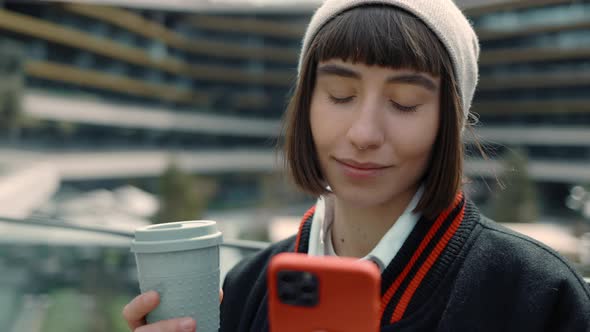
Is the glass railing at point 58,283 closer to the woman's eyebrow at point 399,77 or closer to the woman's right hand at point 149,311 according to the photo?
the woman's right hand at point 149,311

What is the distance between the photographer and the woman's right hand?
834 mm

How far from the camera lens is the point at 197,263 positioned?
0.86 meters

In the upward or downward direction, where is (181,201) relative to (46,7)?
downward

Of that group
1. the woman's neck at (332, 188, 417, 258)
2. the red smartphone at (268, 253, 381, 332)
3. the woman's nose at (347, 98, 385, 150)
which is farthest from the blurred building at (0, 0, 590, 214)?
the red smartphone at (268, 253, 381, 332)

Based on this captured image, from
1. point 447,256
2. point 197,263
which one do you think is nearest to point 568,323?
point 447,256

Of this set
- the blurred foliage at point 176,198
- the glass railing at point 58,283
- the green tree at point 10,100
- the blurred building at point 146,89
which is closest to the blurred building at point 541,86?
the blurred building at point 146,89

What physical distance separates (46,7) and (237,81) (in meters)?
14.7

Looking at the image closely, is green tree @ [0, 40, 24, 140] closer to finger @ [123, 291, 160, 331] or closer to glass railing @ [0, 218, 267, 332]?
glass railing @ [0, 218, 267, 332]

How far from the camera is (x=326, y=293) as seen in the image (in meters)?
0.68

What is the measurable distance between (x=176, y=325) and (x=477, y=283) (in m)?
0.54

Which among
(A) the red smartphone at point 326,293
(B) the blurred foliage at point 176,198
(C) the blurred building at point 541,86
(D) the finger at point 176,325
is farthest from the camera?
(C) the blurred building at point 541,86

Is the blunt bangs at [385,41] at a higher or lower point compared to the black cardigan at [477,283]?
higher

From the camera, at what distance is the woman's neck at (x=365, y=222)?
1.10 m

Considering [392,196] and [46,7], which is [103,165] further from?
[392,196]
